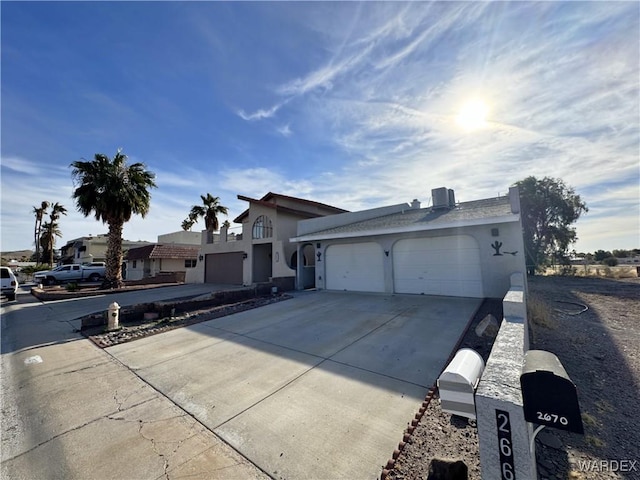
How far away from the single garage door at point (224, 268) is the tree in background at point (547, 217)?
24.5 meters

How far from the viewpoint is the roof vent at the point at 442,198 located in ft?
41.9

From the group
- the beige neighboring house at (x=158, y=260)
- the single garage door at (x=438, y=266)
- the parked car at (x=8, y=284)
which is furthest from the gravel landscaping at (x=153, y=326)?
the beige neighboring house at (x=158, y=260)

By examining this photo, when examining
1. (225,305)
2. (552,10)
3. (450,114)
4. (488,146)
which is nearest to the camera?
(552,10)

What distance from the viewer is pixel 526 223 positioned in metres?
24.2

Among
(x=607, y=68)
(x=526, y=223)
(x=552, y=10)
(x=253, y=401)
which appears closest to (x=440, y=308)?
(x=253, y=401)

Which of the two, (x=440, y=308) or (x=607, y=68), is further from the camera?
(x=440, y=308)

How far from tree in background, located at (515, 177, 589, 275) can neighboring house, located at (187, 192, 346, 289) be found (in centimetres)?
1782

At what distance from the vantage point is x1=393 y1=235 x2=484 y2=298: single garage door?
973cm

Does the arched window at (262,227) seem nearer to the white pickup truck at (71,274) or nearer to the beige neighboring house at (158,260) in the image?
the beige neighboring house at (158,260)

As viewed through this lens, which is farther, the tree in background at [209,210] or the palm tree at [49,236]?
the palm tree at [49,236]

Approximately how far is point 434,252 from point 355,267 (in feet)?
12.1

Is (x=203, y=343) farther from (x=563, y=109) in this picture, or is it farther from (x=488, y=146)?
(x=563, y=109)

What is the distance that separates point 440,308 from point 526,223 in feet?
72.6

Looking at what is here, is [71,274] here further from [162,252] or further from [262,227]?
[262,227]
